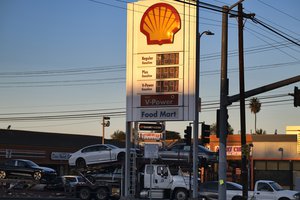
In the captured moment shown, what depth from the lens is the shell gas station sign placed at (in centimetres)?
2658

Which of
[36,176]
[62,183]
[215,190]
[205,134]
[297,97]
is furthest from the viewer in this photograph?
[62,183]

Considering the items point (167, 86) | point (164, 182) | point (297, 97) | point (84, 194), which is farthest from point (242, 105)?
point (84, 194)

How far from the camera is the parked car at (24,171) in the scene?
3703 cm

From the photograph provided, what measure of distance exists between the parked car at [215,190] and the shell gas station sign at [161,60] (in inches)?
237

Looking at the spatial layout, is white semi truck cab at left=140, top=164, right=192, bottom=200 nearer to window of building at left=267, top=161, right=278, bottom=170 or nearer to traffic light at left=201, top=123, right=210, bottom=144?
traffic light at left=201, top=123, right=210, bottom=144

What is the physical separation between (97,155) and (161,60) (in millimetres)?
8957

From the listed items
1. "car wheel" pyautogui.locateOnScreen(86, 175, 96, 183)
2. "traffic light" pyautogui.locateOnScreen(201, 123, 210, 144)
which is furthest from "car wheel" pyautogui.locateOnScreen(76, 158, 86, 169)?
"traffic light" pyautogui.locateOnScreen(201, 123, 210, 144)

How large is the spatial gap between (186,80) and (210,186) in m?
7.43

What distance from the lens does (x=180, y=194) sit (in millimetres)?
31453

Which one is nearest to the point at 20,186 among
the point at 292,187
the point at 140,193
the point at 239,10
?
the point at 140,193

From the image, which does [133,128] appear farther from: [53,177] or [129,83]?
[53,177]

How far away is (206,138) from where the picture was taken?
2747 cm

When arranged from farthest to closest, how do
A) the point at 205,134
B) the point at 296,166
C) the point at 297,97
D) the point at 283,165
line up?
the point at 283,165 → the point at 296,166 → the point at 205,134 → the point at 297,97

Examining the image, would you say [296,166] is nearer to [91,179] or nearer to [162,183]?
[162,183]
